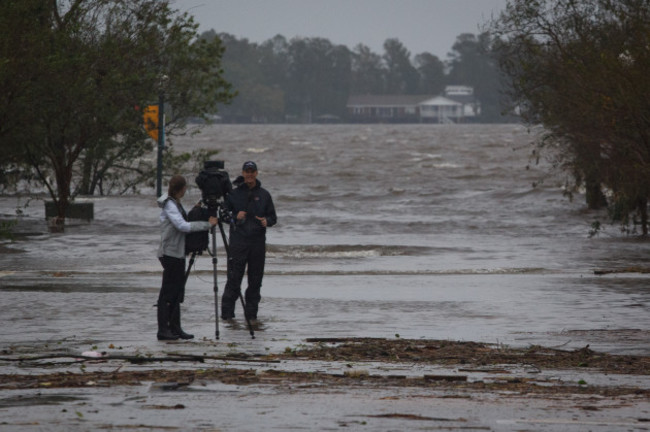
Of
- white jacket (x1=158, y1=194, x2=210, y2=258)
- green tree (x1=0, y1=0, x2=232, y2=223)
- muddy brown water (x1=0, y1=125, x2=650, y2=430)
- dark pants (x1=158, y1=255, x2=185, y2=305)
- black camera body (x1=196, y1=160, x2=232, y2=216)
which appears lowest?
muddy brown water (x1=0, y1=125, x2=650, y2=430)

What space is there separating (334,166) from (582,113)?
54.8m

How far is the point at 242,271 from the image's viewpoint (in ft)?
47.8

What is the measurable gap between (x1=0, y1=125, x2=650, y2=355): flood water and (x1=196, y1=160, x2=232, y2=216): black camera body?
1337 mm

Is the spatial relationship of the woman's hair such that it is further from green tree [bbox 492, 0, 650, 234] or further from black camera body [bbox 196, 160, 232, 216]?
green tree [bbox 492, 0, 650, 234]

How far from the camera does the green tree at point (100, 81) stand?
28.8m

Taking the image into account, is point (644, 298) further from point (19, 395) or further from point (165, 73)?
point (165, 73)

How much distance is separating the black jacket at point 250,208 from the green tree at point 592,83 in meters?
12.3

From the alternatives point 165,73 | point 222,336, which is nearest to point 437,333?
point 222,336

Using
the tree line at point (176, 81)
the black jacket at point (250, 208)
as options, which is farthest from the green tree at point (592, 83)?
the black jacket at point (250, 208)

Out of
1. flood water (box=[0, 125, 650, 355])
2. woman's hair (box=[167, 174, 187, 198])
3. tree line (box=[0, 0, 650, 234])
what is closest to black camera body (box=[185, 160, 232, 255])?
Answer: woman's hair (box=[167, 174, 187, 198])

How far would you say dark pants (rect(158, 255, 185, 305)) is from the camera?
41.3 feet

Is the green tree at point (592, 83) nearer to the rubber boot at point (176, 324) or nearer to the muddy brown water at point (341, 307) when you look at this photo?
the muddy brown water at point (341, 307)

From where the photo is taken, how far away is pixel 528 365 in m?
10.6

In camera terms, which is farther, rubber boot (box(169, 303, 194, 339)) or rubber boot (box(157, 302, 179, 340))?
rubber boot (box(169, 303, 194, 339))
